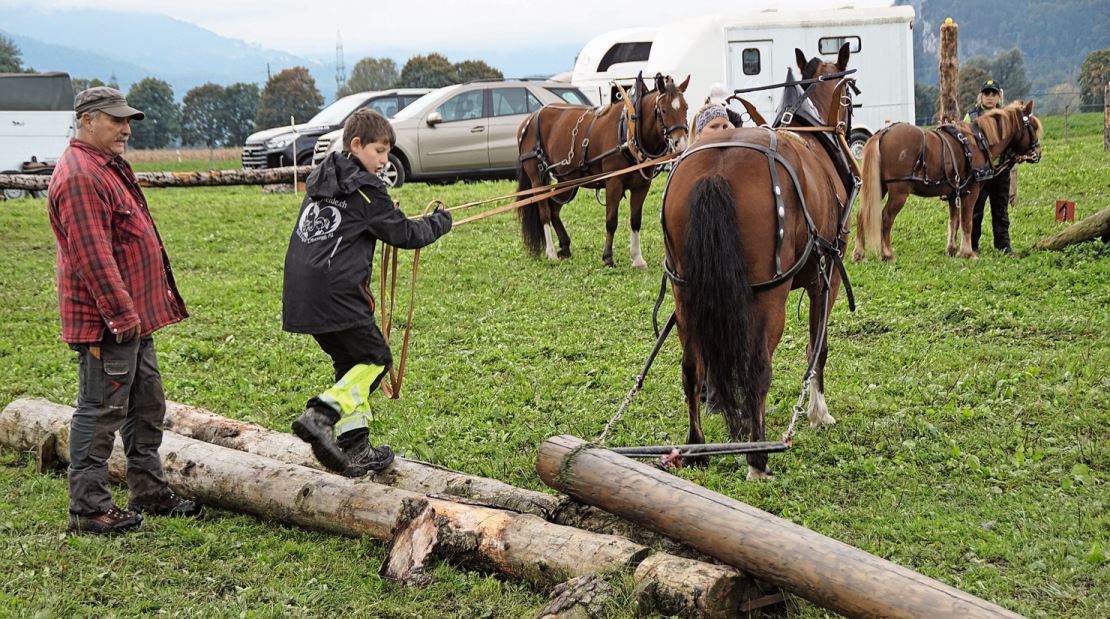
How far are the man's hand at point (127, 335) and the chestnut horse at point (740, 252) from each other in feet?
8.56

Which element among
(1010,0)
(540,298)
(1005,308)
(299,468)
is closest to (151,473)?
(299,468)

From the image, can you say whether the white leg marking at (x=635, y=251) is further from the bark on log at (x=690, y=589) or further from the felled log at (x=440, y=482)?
the bark on log at (x=690, y=589)

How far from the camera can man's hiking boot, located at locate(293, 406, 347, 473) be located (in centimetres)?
466

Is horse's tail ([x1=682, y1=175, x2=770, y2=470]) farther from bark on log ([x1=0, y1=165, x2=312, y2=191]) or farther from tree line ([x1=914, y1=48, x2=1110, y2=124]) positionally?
tree line ([x1=914, y1=48, x2=1110, y2=124])

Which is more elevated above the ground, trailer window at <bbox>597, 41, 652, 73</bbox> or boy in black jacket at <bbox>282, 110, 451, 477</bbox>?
trailer window at <bbox>597, 41, 652, 73</bbox>

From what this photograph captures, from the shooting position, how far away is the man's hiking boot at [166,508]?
5117 mm

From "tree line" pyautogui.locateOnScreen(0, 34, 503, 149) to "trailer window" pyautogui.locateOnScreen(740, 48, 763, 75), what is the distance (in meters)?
51.4

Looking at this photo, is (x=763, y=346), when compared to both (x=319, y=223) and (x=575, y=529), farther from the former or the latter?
(x=319, y=223)

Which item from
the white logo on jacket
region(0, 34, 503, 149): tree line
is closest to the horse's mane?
the white logo on jacket

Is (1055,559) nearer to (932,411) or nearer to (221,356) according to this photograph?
(932,411)

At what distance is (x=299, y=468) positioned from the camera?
500cm

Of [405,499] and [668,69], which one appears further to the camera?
[668,69]

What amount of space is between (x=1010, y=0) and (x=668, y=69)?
7914 inches

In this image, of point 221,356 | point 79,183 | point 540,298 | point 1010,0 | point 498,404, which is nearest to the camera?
point 79,183
